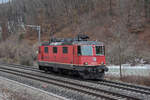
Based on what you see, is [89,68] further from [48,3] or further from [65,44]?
[48,3]

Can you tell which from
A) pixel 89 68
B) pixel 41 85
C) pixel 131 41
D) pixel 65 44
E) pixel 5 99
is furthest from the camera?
pixel 131 41

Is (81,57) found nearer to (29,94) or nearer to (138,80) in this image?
(138,80)

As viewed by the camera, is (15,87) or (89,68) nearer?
(15,87)

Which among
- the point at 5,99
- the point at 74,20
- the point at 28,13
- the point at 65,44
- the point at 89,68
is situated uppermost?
the point at 28,13

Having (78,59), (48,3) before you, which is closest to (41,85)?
(78,59)

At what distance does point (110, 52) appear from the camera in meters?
30.0

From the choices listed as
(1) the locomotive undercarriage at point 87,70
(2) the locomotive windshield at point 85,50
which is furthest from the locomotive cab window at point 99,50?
(1) the locomotive undercarriage at point 87,70

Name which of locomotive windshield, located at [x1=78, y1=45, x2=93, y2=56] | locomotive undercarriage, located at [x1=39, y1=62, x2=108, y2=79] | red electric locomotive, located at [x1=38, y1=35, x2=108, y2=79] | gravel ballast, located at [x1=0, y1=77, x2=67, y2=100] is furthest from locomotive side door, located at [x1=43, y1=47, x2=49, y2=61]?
gravel ballast, located at [x1=0, y1=77, x2=67, y2=100]

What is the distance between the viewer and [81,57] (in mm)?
15984

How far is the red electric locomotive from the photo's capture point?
52.5ft

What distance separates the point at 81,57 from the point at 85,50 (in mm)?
709

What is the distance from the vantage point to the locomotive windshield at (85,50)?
53.1 ft

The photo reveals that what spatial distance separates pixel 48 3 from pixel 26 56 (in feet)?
133

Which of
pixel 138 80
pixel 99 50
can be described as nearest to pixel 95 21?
pixel 99 50
